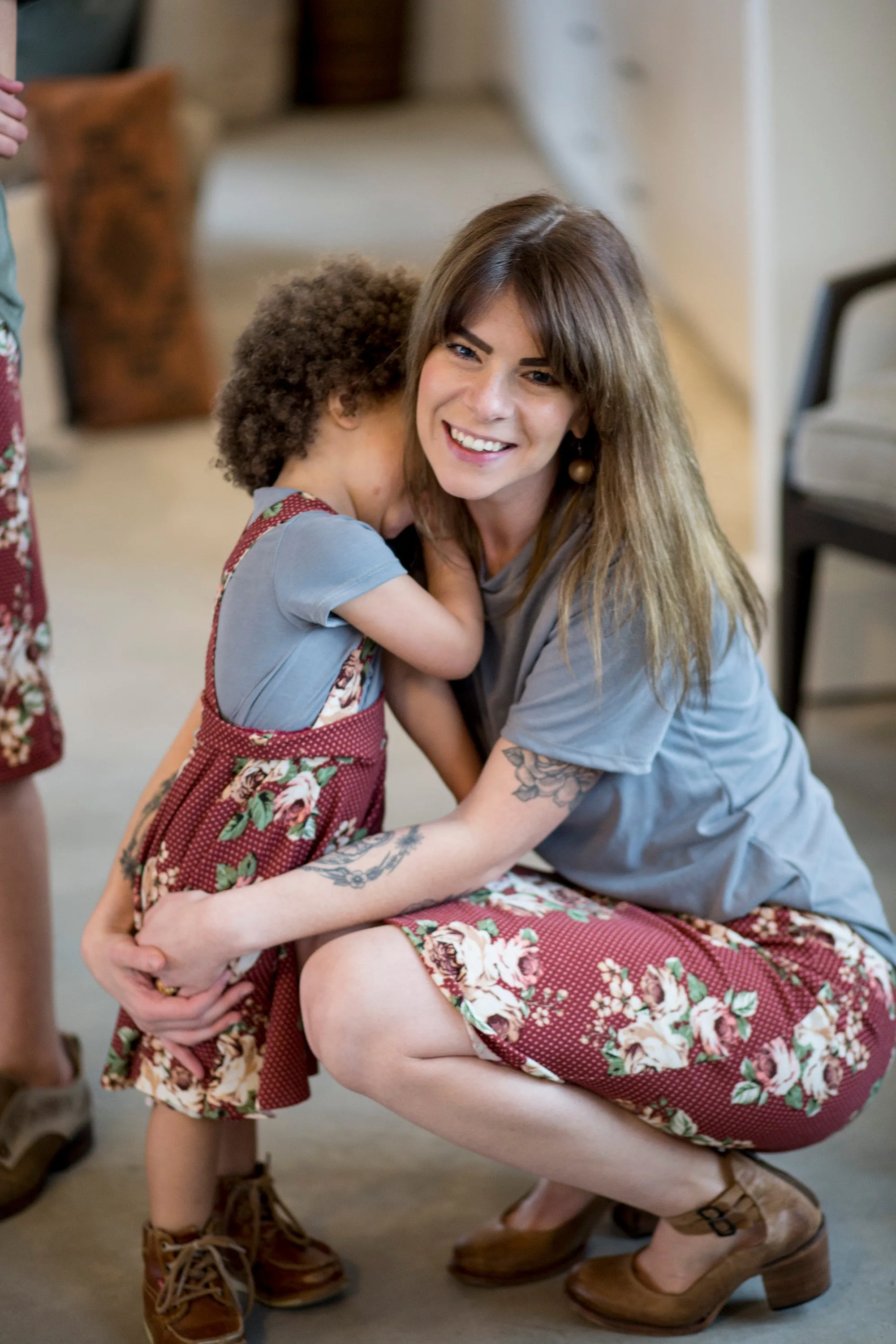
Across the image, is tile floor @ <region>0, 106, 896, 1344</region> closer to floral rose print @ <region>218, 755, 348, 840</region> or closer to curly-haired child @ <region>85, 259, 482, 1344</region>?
curly-haired child @ <region>85, 259, 482, 1344</region>

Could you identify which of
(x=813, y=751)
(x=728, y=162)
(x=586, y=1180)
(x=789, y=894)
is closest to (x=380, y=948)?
(x=586, y=1180)

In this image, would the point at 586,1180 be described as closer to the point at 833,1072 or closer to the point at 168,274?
the point at 833,1072

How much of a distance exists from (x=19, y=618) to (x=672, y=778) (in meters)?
0.61

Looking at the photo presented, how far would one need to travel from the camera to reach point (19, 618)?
1.38m

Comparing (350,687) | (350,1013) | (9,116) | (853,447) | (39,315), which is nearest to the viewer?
(350,1013)

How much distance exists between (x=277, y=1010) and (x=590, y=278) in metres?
0.62

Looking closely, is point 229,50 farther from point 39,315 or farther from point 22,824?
point 22,824

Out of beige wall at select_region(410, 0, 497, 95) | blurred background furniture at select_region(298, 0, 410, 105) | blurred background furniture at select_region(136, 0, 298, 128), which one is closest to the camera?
blurred background furniture at select_region(136, 0, 298, 128)

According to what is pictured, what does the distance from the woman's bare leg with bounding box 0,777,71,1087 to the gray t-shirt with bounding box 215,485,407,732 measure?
33 cm

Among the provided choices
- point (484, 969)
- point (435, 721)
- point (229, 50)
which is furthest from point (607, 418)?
point (229, 50)

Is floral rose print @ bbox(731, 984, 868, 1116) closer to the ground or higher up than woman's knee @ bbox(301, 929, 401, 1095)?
→ closer to the ground

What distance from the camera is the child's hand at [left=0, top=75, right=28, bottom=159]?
1334 mm

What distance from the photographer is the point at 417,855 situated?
118 cm

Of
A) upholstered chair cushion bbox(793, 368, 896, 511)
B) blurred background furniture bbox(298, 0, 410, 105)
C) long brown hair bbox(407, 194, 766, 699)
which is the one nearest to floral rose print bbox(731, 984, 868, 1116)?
long brown hair bbox(407, 194, 766, 699)
